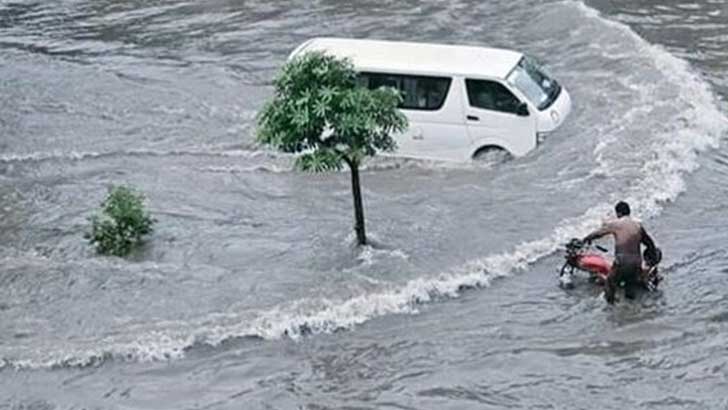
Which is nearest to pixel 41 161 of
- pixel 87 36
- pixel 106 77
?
pixel 106 77

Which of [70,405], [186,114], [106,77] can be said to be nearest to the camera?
[70,405]

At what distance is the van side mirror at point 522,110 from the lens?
17.6 meters

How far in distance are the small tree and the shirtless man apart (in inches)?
114

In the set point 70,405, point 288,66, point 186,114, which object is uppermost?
point 288,66

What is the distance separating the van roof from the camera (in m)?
17.9

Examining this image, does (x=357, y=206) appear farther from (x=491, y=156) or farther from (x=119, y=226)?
(x=491, y=156)

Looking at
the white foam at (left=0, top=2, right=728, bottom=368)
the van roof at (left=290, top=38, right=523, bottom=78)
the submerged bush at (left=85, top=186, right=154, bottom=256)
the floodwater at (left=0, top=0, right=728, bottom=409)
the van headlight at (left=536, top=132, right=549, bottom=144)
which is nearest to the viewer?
the floodwater at (left=0, top=0, right=728, bottom=409)

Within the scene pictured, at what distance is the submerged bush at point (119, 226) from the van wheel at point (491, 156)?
5.15 metres

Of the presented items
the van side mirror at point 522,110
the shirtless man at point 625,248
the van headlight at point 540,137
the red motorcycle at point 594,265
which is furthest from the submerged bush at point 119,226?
the shirtless man at point 625,248

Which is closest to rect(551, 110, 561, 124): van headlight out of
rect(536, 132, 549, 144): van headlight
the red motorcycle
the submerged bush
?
rect(536, 132, 549, 144): van headlight

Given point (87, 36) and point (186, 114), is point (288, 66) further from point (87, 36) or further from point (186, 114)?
point (87, 36)

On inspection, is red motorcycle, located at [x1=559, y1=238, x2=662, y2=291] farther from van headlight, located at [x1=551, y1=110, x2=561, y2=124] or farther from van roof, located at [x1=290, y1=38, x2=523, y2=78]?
van roof, located at [x1=290, y1=38, x2=523, y2=78]

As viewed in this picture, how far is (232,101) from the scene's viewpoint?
2191 cm

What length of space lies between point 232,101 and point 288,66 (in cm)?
780
